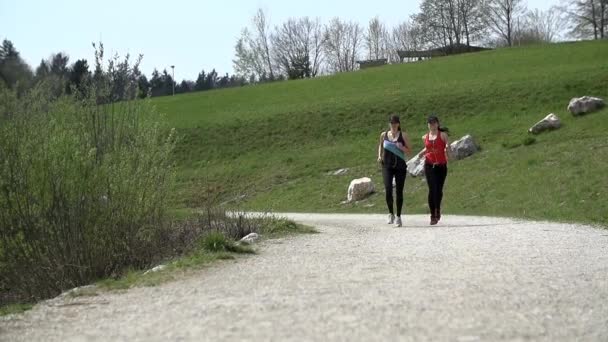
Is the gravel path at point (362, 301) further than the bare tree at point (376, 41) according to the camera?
No

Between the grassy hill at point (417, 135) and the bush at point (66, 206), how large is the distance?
1.74 meters

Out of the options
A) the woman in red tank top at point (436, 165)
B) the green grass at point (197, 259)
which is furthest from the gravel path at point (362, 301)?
the woman in red tank top at point (436, 165)

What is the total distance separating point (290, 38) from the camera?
103 metres

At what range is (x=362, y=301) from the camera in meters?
5.79

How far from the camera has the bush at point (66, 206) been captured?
991 centimetres

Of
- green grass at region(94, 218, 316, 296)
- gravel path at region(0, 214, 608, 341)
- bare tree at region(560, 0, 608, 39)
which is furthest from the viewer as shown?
bare tree at region(560, 0, 608, 39)

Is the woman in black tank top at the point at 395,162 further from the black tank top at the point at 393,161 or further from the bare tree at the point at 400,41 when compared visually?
the bare tree at the point at 400,41

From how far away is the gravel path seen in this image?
16.0 ft

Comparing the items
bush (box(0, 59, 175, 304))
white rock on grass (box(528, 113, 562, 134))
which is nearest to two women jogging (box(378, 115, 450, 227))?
bush (box(0, 59, 175, 304))

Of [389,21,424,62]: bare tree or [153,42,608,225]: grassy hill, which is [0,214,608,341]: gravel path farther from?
[389,21,424,62]: bare tree

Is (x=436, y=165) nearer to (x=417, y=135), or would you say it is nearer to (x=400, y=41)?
(x=417, y=135)

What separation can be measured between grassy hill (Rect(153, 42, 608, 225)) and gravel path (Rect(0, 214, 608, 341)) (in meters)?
5.29

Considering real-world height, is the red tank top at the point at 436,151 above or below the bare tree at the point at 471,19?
below

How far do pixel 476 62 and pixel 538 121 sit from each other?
24550mm
